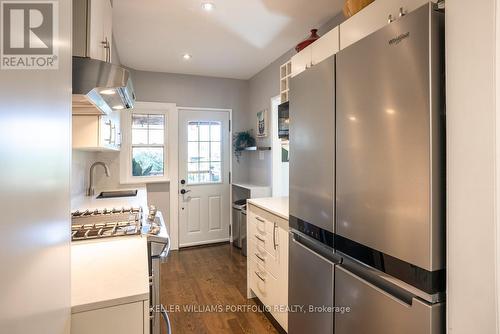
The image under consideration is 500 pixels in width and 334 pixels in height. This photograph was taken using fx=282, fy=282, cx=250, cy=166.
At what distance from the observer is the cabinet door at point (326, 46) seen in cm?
158

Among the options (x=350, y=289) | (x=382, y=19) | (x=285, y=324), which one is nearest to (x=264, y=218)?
(x=285, y=324)

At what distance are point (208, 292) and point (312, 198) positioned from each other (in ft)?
5.83

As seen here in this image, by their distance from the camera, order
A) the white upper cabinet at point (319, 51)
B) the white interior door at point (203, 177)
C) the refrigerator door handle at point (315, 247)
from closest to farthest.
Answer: the refrigerator door handle at point (315, 247) < the white upper cabinet at point (319, 51) < the white interior door at point (203, 177)

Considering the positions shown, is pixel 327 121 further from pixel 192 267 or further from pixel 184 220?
pixel 184 220

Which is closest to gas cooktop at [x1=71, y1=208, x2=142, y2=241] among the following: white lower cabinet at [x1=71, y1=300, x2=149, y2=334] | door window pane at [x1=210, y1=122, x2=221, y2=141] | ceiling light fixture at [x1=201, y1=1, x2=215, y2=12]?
white lower cabinet at [x1=71, y1=300, x2=149, y2=334]

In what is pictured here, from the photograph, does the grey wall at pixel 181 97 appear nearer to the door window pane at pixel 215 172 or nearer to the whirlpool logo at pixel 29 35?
the door window pane at pixel 215 172

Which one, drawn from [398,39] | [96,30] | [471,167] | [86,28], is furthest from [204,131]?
[471,167]

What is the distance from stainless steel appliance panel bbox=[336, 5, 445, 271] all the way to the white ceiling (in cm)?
127

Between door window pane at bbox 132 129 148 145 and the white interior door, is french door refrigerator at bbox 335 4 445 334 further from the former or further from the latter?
door window pane at bbox 132 129 148 145

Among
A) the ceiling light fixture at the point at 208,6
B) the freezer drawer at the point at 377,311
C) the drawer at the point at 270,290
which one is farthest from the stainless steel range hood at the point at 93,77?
the drawer at the point at 270,290

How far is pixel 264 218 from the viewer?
2.28 meters

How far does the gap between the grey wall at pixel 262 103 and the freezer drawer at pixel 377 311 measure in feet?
7.76

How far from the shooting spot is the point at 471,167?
0.81 meters

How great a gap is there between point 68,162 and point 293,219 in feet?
4.09
